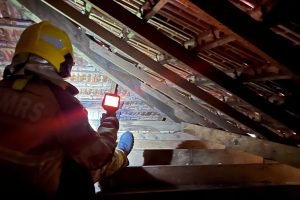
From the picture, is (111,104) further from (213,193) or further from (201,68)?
(213,193)

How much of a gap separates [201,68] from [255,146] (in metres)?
1.52

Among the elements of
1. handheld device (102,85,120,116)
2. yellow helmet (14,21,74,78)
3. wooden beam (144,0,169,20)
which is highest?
wooden beam (144,0,169,20)

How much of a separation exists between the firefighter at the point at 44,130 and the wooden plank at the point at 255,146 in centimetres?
218

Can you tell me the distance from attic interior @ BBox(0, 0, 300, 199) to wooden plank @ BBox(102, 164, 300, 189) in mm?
12

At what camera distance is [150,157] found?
15.7 ft

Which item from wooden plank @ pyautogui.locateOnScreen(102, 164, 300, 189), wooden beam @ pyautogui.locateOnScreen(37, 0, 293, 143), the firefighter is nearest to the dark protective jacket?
the firefighter

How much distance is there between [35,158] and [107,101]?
86 cm

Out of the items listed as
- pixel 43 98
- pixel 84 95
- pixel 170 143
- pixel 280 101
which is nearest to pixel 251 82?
pixel 280 101

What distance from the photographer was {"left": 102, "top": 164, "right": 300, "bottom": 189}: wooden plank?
130 inches

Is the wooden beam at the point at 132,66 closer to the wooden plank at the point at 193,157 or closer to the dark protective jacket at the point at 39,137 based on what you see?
the wooden plank at the point at 193,157

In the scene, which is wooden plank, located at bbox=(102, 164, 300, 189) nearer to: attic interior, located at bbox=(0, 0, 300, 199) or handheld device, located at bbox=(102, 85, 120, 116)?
attic interior, located at bbox=(0, 0, 300, 199)

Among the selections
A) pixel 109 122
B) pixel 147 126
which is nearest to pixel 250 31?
pixel 109 122

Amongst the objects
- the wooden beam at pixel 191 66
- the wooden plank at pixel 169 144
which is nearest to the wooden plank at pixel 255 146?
the wooden beam at pixel 191 66

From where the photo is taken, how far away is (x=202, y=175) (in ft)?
12.0
